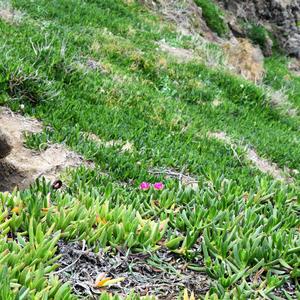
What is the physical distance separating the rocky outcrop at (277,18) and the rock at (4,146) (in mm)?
16145

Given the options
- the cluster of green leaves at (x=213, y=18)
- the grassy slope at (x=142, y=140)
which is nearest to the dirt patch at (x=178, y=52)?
the grassy slope at (x=142, y=140)

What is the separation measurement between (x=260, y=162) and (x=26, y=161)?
3622mm

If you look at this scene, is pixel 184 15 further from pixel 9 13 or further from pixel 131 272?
pixel 131 272

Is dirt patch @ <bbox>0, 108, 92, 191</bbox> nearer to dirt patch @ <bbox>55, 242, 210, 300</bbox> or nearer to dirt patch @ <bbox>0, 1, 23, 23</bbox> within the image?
dirt patch @ <bbox>55, 242, 210, 300</bbox>

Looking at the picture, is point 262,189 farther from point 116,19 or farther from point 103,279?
point 116,19

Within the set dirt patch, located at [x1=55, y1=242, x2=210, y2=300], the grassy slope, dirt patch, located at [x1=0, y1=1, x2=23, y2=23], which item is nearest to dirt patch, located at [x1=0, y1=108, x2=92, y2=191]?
the grassy slope

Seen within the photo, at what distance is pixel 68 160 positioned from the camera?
5.46 m

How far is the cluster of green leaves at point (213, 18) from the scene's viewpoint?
17.4m

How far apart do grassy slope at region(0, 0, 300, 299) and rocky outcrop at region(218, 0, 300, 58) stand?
7.17 meters

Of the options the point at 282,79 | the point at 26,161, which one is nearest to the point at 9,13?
the point at 26,161

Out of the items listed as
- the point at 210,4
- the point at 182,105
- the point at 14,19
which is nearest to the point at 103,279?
the point at 182,105

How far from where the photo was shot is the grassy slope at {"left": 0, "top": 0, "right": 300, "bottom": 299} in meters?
2.83

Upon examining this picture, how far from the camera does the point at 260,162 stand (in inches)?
293

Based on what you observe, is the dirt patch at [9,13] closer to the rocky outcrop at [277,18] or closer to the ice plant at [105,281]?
the ice plant at [105,281]
